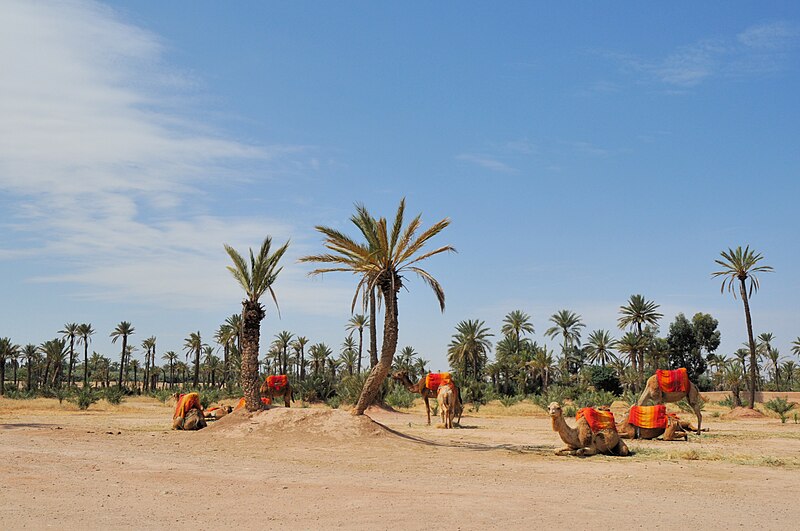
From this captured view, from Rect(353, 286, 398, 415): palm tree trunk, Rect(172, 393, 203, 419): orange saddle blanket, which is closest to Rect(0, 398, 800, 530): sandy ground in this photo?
Rect(353, 286, 398, 415): palm tree trunk

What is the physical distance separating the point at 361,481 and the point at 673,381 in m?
13.3

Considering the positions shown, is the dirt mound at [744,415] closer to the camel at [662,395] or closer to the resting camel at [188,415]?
the camel at [662,395]

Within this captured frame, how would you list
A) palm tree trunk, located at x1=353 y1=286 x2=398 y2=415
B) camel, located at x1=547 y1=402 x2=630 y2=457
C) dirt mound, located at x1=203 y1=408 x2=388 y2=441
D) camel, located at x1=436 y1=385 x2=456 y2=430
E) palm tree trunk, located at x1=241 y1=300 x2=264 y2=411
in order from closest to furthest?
camel, located at x1=547 y1=402 x2=630 y2=457, dirt mound, located at x1=203 y1=408 x2=388 y2=441, palm tree trunk, located at x1=353 y1=286 x2=398 y2=415, palm tree trunk, located at x1=241 y1=300 x2=264 y2=411, camel, located at x1=436 y1=385 x2=456 y2=430

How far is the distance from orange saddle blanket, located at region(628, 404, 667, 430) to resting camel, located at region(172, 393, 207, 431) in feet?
42.7

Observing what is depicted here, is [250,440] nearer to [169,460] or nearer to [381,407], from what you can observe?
[169,460]

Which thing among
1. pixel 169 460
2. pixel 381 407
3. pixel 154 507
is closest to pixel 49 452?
pixel 169 460

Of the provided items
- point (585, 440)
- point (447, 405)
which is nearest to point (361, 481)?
point (585, 440)

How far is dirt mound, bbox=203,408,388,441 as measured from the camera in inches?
716

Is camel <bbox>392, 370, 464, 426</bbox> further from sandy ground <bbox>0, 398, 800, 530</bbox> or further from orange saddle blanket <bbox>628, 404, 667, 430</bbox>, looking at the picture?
orange saddle blanket <bbox>628, 404, 667, 430</bbox>

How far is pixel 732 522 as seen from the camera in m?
9.19

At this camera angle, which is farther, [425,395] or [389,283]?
[425,395]

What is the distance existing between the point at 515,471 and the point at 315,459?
4418 millimetres

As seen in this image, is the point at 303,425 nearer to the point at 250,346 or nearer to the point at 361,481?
the point at 250,346

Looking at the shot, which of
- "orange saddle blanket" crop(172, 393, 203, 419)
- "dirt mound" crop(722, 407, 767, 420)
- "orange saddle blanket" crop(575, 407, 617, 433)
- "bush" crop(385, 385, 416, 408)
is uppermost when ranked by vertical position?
"orange saddle blanket" crop(172, 393, 203, 419)
